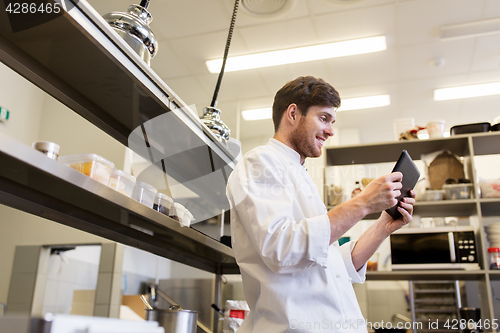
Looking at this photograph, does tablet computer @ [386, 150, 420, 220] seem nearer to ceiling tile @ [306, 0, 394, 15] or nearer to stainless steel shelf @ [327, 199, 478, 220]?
stainless steel shelf @ [327, 199, 478, 220]

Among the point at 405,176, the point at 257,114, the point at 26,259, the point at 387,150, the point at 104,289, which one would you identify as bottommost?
the point at 104,289

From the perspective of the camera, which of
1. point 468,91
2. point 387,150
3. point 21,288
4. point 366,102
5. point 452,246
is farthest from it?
point 366,102

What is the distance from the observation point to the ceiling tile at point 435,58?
3.60 meters

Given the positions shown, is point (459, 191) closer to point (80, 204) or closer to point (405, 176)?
point (405, 176)

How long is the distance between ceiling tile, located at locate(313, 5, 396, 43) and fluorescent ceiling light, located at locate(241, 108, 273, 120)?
1.29 meters

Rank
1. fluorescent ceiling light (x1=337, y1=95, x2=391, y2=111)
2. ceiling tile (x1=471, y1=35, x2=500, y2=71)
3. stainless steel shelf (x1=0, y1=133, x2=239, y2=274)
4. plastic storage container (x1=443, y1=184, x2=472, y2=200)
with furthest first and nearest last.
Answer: fluorescent ceiling light (x1=337, y1=95, x2=391, y2=111) < ceiling tile (x1=471, y1=35, x2=500, y2=71) < plastic storage container (x1=443, y1=184, x2=472, y2=200) < stainless steel shelf (x1=0, y1=133, x2=239, y2=274)

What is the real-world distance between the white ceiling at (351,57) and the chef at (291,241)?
2315 mm

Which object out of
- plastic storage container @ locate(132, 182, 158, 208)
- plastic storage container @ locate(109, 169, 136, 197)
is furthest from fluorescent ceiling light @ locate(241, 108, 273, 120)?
plastic storage container @ locate(109, 169, 136, 197)

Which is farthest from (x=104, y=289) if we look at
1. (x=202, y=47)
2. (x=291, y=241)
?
(x=291, y=241)

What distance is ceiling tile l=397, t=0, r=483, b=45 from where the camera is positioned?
3.13 meters

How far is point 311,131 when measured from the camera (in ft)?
4.49

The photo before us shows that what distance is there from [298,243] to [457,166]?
2.40 m

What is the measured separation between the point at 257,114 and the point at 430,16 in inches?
82.0

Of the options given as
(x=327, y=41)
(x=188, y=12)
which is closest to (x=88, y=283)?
(x=188, y=12)
